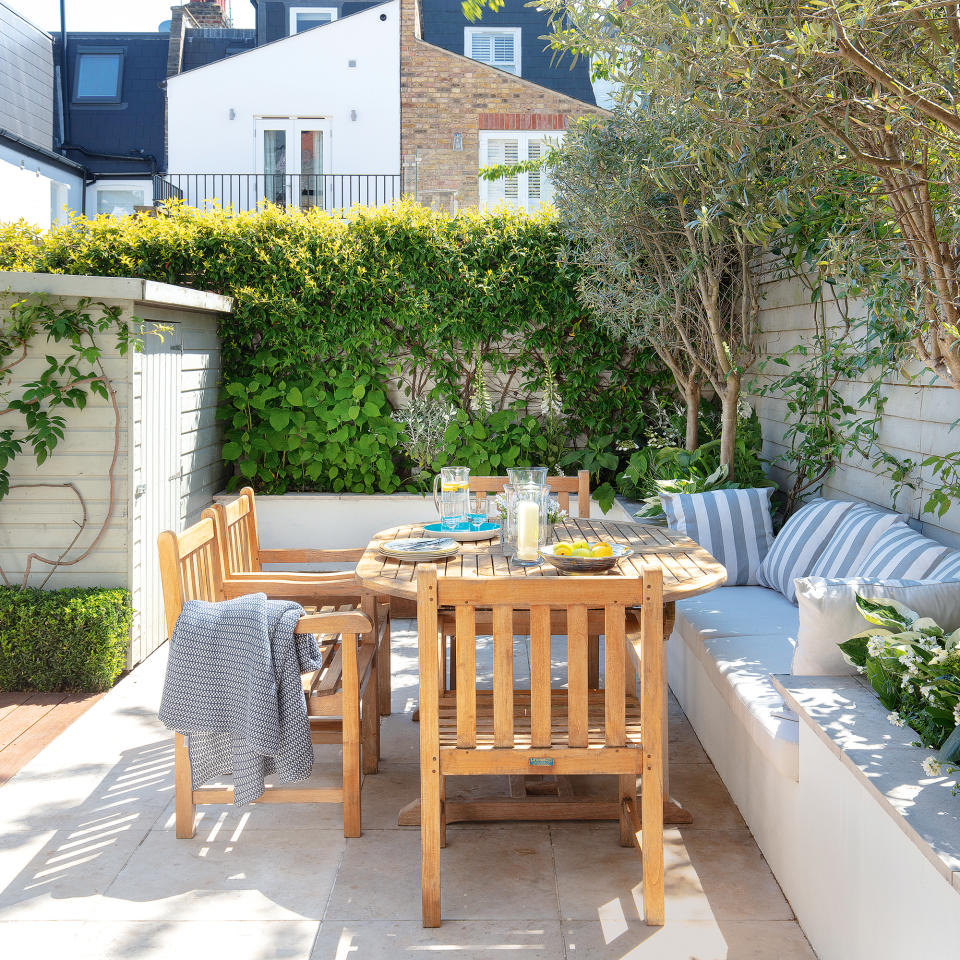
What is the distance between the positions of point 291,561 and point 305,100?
31.6 feet

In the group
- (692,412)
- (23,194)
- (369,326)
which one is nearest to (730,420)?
(692,412)

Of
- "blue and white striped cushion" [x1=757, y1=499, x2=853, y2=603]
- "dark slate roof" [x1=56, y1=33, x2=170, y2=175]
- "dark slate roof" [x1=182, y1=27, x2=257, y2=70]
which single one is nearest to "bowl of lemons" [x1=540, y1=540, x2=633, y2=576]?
"blue and white striped cushion" [x1=757, y1=499, x2=853, y2=603]

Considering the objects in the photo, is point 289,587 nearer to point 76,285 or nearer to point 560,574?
point 560,574

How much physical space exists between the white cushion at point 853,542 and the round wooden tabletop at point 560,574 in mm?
574

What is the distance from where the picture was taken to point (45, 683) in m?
4.19

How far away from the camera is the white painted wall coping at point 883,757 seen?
1664 millimetres

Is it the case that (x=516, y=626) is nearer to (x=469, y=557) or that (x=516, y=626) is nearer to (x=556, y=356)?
(x=469, y=557)

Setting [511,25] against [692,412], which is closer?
[692,412]

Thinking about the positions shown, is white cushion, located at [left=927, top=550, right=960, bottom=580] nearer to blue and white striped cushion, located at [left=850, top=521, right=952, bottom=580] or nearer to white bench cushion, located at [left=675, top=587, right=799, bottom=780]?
blue and white striped cushion, located at [left=850, top=521, right=952, bottom=580]

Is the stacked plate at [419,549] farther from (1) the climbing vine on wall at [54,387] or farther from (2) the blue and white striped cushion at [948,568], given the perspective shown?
(1) the climbing vine on wall at [54,387]

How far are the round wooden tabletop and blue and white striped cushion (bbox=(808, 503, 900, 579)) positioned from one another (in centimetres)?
58

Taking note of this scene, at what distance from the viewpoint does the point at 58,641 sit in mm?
4145

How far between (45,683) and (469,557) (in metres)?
2.11

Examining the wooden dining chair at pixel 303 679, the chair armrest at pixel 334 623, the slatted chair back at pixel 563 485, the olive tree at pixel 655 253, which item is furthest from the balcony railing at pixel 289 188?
the chair armrest at pixel 334 623
